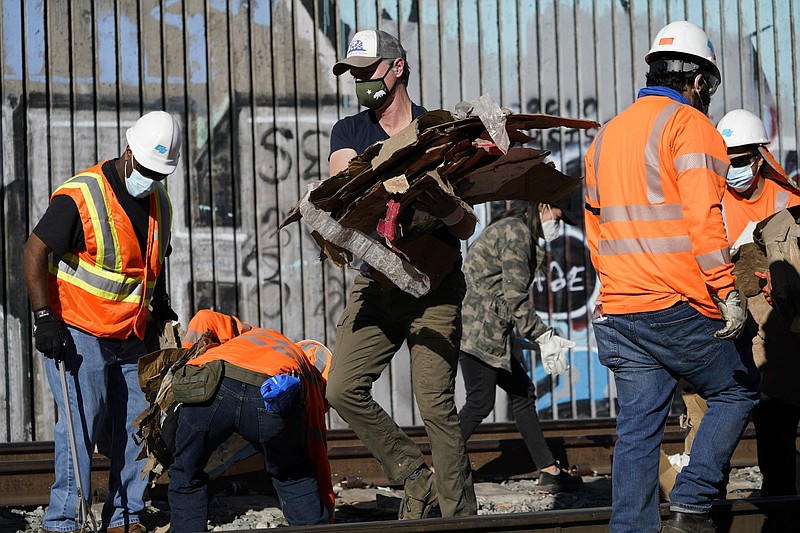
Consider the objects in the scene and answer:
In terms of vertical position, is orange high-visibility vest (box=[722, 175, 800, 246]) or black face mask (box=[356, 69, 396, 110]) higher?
black face mask (box=[356, 69, 396, 110])

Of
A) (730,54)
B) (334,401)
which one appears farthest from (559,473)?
(730,54)

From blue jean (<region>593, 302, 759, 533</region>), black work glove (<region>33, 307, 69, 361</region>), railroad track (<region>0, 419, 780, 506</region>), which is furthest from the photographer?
railroad track (<region>0, 419, 780, 506</region>)

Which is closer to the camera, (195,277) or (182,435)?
(182,435)

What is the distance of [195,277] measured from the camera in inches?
382

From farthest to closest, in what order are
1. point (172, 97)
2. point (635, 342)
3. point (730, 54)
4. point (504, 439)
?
point (730, 54) → point (172, 97) → point (504, 439) → point (635, 342)

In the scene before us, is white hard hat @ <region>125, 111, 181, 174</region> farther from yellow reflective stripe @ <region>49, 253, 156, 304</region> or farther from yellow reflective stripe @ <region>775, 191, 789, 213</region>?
yellow reflective stripe @ <region>775, 191, 789, 213</region>

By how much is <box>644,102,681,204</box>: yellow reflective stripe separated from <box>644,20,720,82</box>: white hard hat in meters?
0.33

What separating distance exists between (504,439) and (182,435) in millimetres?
3693

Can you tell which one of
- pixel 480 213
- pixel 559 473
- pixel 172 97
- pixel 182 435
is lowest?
pixel 559 473

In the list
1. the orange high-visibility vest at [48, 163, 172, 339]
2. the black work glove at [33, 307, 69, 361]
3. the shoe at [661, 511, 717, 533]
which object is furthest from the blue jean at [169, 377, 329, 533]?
the shoe at [661, 511, 717, 533]

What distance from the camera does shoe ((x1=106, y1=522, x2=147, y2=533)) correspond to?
5762 mm

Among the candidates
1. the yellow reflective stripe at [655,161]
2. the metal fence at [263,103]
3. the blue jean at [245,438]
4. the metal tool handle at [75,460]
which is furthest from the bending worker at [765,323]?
the metal fence at [263,103]

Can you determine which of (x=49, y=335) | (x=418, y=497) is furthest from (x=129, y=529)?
(x=418, y=497)

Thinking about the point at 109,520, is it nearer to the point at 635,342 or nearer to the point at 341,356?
the point at 341,356
